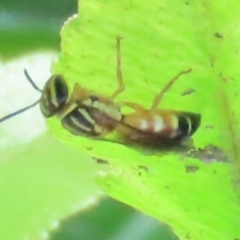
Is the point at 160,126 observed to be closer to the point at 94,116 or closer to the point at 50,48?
the point at 94,116

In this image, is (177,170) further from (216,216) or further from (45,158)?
(45,158)

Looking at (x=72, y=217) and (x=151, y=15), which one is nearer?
(x=151, y=15)

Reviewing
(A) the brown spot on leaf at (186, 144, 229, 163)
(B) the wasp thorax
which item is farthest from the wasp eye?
(A) the brown spot on leaf at (186, 144, 229, 163)

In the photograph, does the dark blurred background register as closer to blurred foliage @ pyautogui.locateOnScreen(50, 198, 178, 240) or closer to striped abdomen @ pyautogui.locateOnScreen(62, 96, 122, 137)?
blurred foliage @ pyautogui.locateOnScreen(50, 198, 178, 240)

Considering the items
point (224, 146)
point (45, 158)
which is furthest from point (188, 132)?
point (45, 158)

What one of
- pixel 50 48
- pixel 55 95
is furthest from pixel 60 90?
pixel 50 48

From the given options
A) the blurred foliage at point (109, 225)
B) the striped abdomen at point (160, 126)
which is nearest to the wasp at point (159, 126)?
the striped abdomen at point (160, 126)
